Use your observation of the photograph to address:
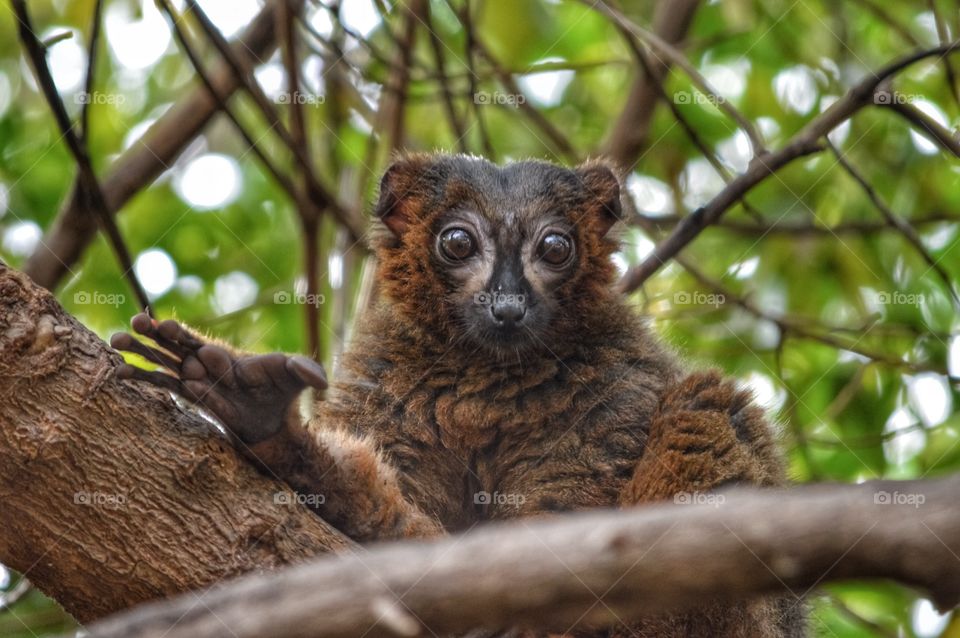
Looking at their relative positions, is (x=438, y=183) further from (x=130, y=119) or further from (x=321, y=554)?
(x=130, y=119)

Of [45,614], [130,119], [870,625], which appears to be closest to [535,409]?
[870,625]

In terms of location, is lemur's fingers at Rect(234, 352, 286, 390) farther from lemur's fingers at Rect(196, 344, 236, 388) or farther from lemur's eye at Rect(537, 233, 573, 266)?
lemur's eye at Rect(537, 233, 573, 266)

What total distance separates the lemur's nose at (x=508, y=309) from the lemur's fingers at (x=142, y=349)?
148 centimetres

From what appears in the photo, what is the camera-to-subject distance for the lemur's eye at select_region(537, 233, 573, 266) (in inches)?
199

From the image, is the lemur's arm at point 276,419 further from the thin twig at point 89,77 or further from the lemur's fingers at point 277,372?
the thin twig at point 89,77

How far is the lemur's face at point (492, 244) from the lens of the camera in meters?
4.87

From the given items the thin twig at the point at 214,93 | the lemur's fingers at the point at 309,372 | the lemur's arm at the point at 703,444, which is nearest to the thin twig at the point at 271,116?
the thin twig at the point at 214,93

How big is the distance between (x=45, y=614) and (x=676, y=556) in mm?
4710

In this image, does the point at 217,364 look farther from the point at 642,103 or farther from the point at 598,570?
the point at 642,103

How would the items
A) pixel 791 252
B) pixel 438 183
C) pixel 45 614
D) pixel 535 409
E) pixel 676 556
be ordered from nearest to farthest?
pixel 676 556
pixel 535 409
pixel 438 183
pixel 45 614
pixel 791 252

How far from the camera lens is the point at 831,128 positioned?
5012mm

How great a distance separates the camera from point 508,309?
4578 mm

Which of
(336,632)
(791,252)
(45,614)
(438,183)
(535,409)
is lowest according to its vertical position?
(45,614)

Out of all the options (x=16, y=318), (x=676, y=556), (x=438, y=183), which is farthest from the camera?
(x=438, y=183)
